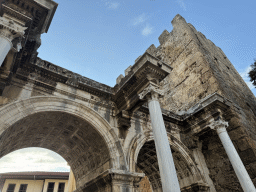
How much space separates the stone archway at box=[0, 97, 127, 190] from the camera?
5.06 m

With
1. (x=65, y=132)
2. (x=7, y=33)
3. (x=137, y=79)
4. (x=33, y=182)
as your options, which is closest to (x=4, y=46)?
(x=7, y=33)

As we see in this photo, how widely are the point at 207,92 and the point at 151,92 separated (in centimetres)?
525

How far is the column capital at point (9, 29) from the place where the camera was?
11.6 feet

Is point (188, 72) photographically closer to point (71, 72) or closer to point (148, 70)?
point (148, 70)

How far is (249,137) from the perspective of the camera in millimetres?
7555

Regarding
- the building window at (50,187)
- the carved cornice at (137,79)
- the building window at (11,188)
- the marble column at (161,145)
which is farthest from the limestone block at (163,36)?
the building window at (11,188)

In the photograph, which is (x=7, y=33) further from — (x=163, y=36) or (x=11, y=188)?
(x=11, y=188)

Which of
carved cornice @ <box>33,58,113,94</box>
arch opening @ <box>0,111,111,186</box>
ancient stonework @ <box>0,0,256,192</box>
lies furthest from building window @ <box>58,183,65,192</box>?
carved cornice @ <box>33,58,113,94</box>

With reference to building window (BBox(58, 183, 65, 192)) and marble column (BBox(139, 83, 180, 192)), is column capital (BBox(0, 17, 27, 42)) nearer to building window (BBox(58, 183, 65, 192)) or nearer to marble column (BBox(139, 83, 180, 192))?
marble column (BBox(139, 83, 180, 192))

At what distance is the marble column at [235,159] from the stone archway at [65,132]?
390cm

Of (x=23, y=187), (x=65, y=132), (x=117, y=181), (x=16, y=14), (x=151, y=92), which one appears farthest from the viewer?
(x=23, y=187)

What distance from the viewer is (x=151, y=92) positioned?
5543 mm

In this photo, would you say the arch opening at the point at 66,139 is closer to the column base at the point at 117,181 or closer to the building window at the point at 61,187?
the column base at the point at 117,181

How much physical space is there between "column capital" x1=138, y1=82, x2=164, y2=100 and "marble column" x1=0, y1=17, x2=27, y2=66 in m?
3.53
